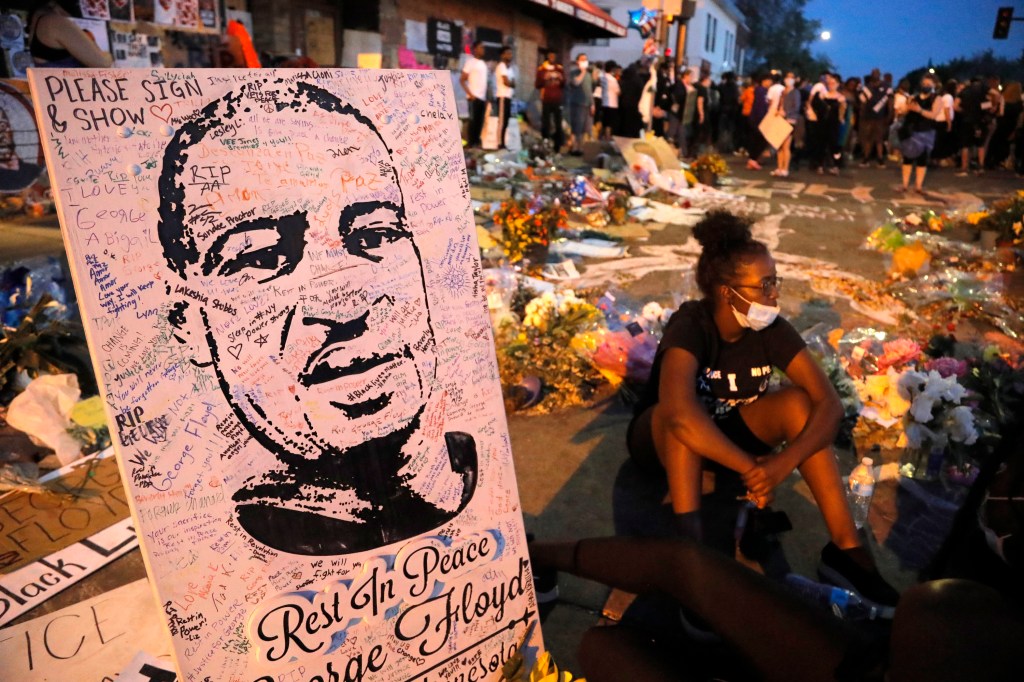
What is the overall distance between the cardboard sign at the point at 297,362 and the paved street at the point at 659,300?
79cm

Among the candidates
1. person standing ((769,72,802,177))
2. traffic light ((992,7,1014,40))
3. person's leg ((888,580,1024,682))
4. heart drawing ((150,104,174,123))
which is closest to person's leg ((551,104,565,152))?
person standing ((769,72,802,177))

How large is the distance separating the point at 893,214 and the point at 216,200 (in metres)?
9.98

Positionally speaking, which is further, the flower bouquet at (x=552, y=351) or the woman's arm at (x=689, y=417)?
the flower bouquet at (x=552, y=351)

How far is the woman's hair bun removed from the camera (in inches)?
104

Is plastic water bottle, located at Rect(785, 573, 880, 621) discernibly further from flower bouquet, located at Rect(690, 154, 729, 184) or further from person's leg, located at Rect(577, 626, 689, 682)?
flower bouquet, located at Rect(690, 154, 729, 184)

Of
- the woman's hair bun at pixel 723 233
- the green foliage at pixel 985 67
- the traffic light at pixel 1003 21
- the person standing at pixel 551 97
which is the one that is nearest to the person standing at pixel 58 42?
the woman's hair bun at pixel 723 233

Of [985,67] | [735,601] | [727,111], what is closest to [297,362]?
[735,601]

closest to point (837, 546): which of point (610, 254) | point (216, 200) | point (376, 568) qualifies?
point (376, 568)

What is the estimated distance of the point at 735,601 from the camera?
1.74m

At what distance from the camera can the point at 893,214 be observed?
9.66 meters

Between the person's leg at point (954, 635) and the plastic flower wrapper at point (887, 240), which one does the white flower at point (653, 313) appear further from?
the plastic flower wrapper at point (887, 240)

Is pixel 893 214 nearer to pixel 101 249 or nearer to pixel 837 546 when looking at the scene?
pixel 837 546

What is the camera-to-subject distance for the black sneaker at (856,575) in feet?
7.97

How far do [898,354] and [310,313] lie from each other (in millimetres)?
3204
